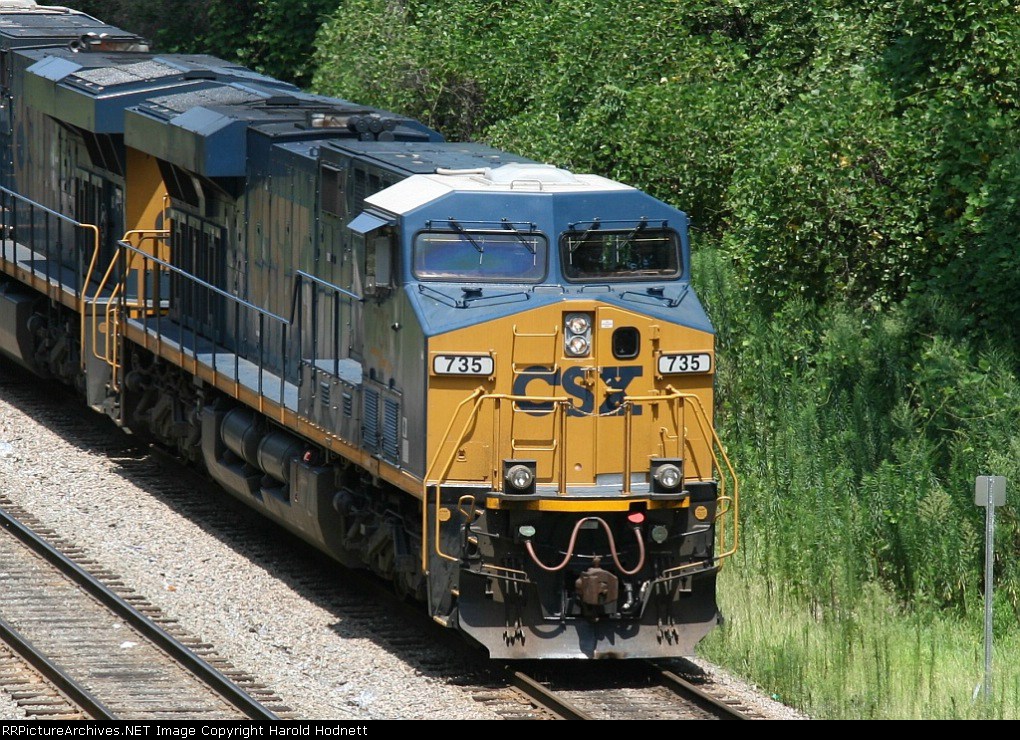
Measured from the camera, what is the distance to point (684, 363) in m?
11.4

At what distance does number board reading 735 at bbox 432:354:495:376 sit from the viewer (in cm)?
1105

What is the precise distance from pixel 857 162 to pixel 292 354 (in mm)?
5699

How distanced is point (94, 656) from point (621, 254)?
4.55 metres

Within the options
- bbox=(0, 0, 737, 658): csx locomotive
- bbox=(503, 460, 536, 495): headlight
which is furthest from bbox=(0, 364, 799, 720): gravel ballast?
bbox=(503, 460, 536, 495): headlight

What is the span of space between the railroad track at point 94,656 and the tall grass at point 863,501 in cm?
363

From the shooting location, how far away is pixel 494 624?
1115 centimetres

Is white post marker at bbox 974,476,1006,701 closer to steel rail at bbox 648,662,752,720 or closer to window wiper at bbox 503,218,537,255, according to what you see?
steel rail at bbox 648,662,752,720

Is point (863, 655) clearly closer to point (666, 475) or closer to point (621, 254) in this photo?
point (666, 475)

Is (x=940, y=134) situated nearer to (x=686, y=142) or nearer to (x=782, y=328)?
(x=782, y=328)

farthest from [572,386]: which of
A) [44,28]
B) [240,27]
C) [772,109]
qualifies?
[240,27]

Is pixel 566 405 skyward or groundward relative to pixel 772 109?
groundward

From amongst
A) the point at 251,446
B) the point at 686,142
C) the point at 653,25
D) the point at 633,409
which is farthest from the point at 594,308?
the point at 653,25

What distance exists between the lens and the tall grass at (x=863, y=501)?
11.6 metres

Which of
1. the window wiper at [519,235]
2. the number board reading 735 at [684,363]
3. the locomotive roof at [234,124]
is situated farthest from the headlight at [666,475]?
the locomotive roof at [234,124]
